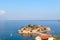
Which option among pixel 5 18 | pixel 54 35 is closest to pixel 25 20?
pixel 5 18

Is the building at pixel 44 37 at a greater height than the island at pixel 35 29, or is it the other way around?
the island at pixel 35 29

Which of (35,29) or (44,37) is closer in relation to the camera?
(44,37)

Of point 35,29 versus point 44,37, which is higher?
point 35,29

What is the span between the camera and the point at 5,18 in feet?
7.36

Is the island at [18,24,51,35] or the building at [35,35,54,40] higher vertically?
the island at [18,24,51,35]

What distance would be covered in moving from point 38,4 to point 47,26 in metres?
0.37

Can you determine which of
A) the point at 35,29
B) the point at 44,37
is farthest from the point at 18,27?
the point at 44,37

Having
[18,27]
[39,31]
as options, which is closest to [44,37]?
[39,31]

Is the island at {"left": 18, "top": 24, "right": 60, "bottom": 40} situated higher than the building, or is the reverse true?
the island at {"left": 18, "top": 24, "right": 60, "bottom": 40}

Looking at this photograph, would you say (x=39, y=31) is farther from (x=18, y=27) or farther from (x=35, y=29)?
(x=18, y=27)

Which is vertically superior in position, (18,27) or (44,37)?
(18,27)

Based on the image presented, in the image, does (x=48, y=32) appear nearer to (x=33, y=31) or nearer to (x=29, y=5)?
(x=33, y=31)

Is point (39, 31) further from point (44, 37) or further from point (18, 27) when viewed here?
point (18, 27)

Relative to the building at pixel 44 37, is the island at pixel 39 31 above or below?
above
